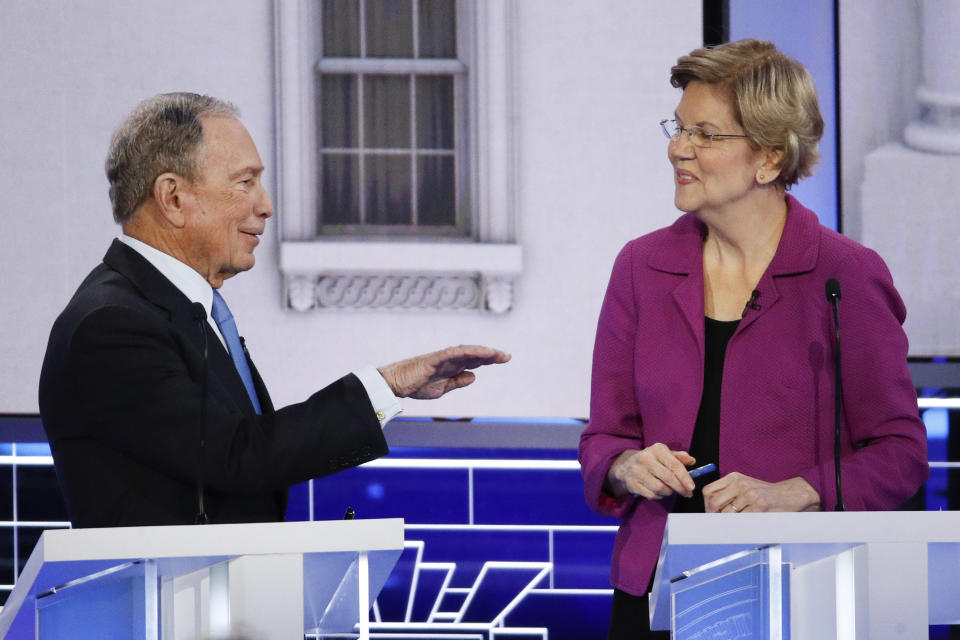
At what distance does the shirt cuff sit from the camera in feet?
6.11

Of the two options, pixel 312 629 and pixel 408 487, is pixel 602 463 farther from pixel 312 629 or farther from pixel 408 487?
pixel 408 487

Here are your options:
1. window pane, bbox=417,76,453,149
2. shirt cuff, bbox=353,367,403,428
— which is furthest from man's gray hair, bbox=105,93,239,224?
window pane, bbox=417,76,453,149

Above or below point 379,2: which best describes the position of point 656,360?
below

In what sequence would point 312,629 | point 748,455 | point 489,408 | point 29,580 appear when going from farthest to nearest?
1. point 489,408
2. point 748,455
3. point 312,629
4. point 29,580

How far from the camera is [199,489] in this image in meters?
1.67

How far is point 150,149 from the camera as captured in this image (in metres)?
1.96

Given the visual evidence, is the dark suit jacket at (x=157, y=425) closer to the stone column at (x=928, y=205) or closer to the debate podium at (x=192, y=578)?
the debate podium at (x=192, y=578)

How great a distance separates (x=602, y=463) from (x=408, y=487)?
1.74 meters

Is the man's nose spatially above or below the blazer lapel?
above

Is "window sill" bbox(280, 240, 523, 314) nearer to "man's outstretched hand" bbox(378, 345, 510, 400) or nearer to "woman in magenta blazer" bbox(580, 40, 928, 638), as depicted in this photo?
"woman in magenta blazer" bbox(580, 40, 928, 638)

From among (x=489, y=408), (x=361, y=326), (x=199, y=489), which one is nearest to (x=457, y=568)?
(x=489, y=408)

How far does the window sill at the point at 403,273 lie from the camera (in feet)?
11.3

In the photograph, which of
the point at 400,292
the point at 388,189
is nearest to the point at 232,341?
the point at 400,292

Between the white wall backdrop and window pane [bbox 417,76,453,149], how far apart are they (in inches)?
8.9
